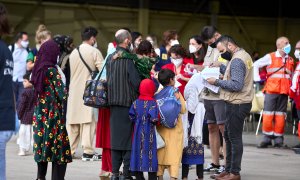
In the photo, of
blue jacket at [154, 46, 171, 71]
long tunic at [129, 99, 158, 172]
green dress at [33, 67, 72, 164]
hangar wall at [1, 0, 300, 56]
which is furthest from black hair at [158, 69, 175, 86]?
hangar wall at [1, 0, 300, 56]

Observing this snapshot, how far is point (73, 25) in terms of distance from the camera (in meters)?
27.0

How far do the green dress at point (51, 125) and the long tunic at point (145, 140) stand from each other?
832 millimetres

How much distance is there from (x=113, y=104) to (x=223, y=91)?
62.2 inches

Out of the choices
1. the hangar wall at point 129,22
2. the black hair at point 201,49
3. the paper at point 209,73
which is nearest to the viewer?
the paper at point 209,73

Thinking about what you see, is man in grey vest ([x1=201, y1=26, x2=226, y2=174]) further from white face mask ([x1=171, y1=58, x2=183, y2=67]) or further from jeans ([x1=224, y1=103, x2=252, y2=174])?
jeans ([x1=224, y1=103, x2=252, y2=174])

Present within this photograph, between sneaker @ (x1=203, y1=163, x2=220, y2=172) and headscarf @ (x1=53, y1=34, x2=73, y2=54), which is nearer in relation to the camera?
headscarf @ (x1=53, y1=34, x2=73, y2=54)

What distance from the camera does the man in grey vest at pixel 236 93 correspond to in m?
10.4

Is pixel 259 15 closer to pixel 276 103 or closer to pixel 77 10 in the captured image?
pixel 77 10

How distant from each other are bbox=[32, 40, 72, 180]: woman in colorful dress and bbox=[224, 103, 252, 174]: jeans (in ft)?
7.26

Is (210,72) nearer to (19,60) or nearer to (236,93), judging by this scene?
(236,93)

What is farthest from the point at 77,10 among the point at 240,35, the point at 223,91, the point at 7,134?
the point at 7,134

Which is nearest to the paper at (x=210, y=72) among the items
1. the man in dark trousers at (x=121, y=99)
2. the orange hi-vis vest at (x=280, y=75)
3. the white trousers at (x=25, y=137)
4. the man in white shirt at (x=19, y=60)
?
the man in dark trousers at (x=121, y=99)

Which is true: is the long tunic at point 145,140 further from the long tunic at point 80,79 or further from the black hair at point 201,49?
the long tunic at point 80,79

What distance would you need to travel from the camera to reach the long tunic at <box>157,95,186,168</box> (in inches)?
389
